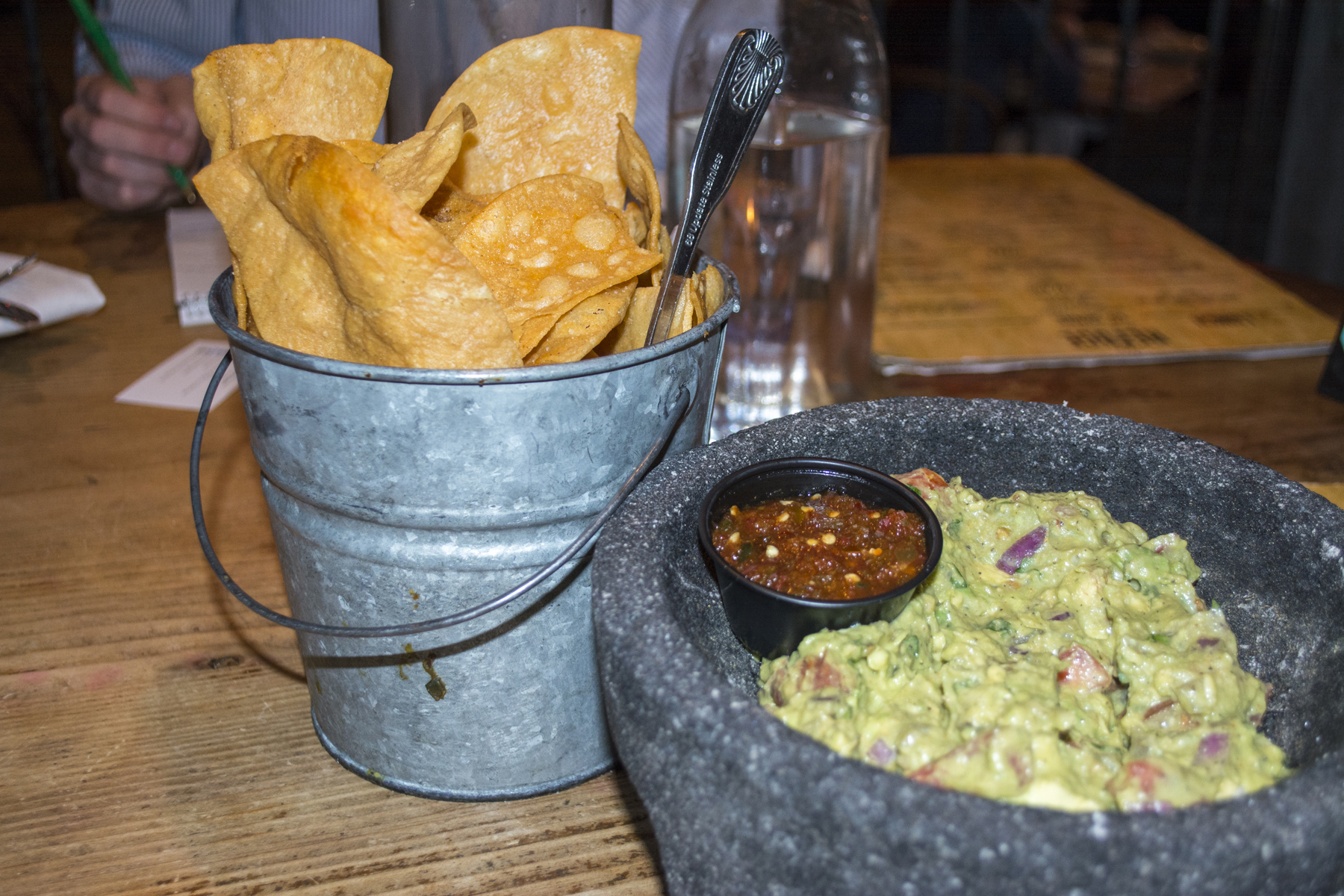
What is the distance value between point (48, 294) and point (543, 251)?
1272 millimetres

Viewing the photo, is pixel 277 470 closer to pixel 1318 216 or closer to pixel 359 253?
pixel 359 253

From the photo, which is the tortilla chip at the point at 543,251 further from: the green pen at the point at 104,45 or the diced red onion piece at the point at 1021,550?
the green pen at the point at 104,45

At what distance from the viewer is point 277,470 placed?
834mm

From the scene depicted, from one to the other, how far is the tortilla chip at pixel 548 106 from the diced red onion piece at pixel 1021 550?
520 mm

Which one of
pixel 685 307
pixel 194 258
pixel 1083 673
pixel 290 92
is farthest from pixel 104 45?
pixel 1083 673

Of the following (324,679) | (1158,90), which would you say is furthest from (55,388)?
(1158,90)

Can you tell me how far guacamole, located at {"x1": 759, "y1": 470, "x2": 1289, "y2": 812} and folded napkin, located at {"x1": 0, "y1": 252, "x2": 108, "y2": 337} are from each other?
1524mm

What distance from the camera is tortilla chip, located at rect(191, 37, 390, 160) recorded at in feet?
3.01

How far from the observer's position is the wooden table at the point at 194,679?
32.5 inches

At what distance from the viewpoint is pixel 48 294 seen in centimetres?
175

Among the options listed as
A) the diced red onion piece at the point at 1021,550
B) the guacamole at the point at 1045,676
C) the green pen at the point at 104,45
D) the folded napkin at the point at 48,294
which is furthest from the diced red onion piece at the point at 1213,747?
the folded napkin at the point at 48,294

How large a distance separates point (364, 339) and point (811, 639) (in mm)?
415

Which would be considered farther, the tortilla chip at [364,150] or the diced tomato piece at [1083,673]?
the tortilla chip at [364,150]

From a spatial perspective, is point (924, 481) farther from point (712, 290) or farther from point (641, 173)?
point (641, 173)
